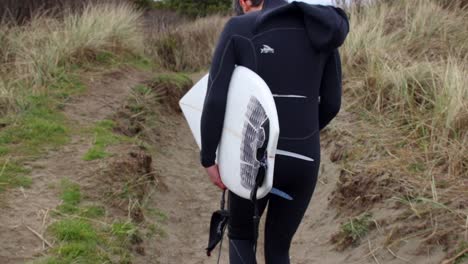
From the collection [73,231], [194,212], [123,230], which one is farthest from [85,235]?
[194,212]

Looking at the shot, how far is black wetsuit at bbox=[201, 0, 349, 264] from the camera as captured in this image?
2.86 meters

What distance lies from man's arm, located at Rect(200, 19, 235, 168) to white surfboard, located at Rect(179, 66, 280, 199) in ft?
0.10

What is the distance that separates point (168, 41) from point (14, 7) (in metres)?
5.15

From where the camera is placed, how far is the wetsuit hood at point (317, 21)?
2832 millimetres

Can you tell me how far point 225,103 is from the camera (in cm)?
295

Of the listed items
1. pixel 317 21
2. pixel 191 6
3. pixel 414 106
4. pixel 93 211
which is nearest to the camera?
pixel 317 21

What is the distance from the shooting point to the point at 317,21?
285 centimetres

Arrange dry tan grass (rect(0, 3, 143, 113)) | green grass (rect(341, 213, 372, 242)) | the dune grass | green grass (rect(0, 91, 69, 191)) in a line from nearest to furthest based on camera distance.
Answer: green grass (rect(341, 213, 372, 242))
green grass (rect(0, 91, 69, 191))
the dune grass
dry tan grass (rect(0, 3, 143, 113))

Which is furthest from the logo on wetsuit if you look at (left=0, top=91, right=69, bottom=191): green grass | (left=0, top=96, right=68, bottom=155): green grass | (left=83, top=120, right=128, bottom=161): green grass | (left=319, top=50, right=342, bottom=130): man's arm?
(left=0, top=96, right=68, bottom=155): green grass

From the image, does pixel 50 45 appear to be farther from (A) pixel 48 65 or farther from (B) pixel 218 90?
(B) pixel 218 90

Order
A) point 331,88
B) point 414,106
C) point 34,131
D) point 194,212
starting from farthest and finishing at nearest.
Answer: point 414,106, point 34,131, point 194,212, point 331,88

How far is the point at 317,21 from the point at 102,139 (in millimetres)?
4029

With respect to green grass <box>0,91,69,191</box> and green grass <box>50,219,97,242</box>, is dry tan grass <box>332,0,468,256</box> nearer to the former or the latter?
green grass <box>50,219,97,242</box>

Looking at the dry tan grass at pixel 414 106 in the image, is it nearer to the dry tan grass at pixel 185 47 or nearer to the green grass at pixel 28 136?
the green grass at pixel 28 136
